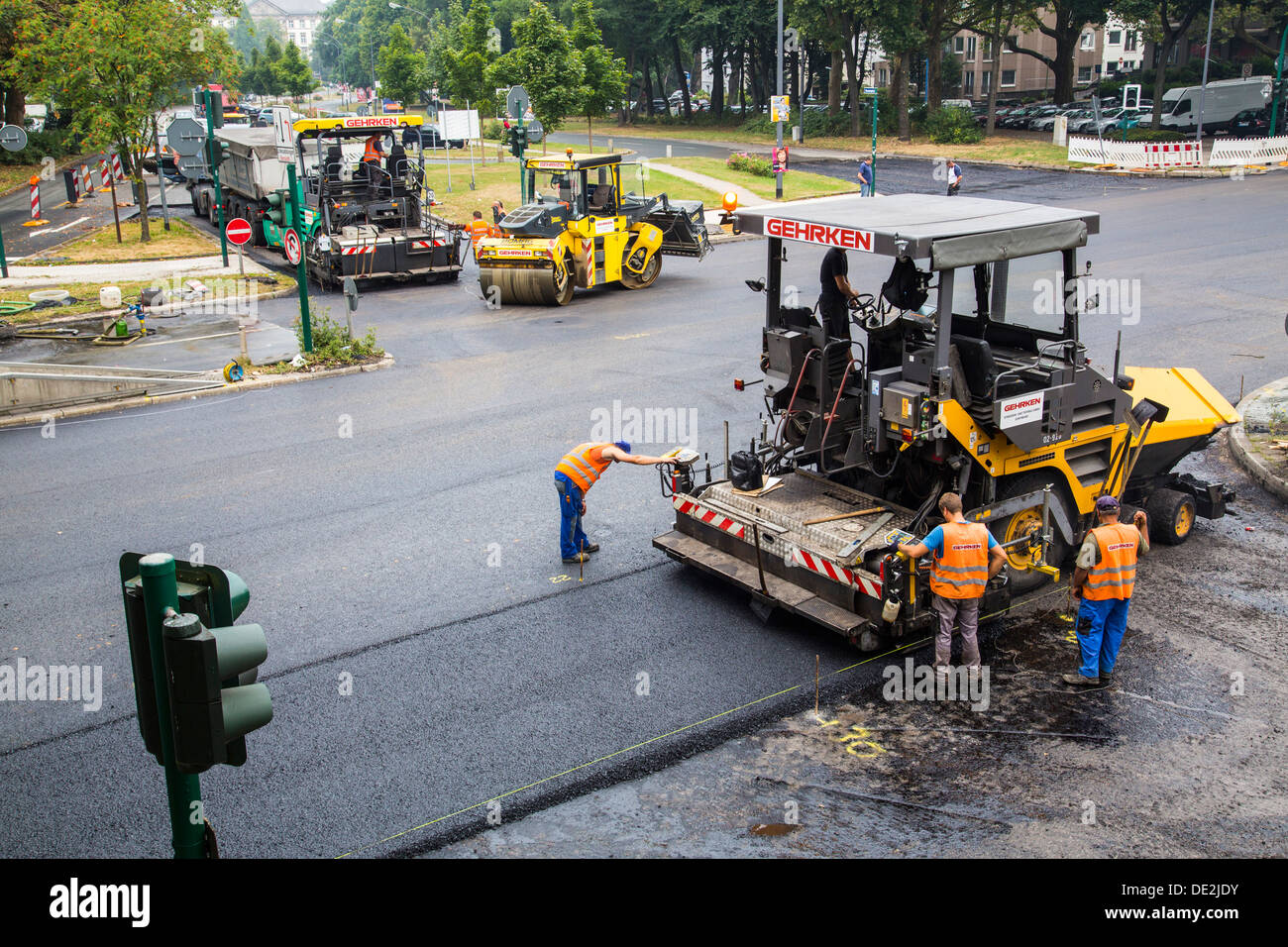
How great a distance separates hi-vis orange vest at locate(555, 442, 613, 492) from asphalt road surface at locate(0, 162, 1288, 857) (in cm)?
76

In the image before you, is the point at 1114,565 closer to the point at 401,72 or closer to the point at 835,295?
the point at 835,295

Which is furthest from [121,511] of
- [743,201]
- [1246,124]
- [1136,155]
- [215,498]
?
[1246,124]

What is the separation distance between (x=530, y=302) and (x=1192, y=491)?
13.5 meters

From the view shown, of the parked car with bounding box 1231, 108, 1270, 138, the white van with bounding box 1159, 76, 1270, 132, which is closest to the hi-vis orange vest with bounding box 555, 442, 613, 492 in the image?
the parked car with bounding box 1231, 108, 1270, 138

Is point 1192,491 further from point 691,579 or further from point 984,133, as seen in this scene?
point 984,133

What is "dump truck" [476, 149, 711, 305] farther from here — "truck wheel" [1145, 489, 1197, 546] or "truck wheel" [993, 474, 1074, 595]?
"truck wheel" [993, 474, 1074, 595]

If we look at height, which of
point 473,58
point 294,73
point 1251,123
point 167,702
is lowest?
point 167,702

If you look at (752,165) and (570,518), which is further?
(752,165)

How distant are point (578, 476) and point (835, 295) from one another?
103 inches

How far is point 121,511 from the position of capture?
11.3m

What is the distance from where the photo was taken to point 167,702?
3.41 metres

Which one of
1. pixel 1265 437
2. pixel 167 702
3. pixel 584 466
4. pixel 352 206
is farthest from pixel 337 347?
pixel 167 702

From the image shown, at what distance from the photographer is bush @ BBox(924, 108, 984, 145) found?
162 feet
